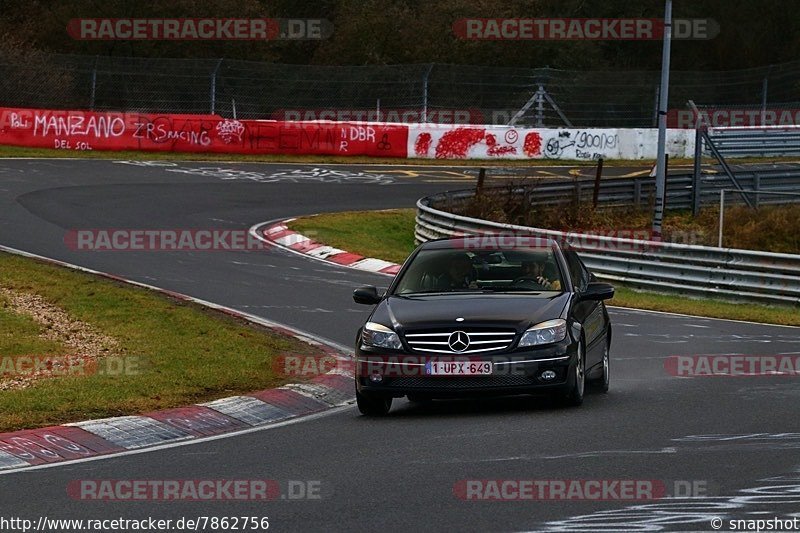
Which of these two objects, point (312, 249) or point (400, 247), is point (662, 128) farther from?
point (312, 249)

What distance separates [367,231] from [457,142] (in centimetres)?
1692

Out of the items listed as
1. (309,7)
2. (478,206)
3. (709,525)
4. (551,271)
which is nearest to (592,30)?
(309,7)

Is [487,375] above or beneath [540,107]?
beneath

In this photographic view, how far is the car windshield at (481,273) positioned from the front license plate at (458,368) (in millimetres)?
1209

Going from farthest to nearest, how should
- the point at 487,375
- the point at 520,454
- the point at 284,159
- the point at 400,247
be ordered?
the point at 284,159
the point at 400,247
the point at 487,375
the point at 520,454

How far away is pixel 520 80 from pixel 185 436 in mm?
39339

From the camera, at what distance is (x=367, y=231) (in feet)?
102

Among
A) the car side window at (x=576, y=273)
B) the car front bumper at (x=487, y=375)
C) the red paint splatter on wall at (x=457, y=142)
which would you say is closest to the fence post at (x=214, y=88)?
the red paint splatter on wall at (x=457, y=142)

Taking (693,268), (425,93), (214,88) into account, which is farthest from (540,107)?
(693,268)

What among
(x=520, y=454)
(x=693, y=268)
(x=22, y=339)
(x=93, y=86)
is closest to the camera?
(x=520, y=454)

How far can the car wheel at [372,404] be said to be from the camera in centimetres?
1165

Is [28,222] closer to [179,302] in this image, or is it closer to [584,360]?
[179,302]

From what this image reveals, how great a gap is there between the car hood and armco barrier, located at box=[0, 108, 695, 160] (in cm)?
3297

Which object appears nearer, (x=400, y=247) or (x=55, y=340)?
(x=55, y=340)
